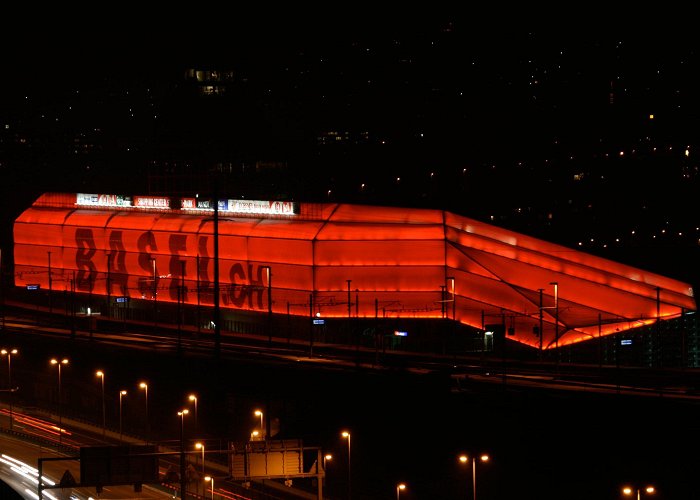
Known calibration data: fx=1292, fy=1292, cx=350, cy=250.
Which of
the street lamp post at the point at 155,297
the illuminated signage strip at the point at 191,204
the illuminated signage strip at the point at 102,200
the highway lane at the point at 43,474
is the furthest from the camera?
the illuminated signage strip at the point at 102,200

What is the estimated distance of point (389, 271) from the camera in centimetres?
7625

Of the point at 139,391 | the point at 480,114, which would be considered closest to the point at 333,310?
the point at 139,391

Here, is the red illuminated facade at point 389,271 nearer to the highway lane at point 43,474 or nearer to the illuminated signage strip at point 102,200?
the illuminated signage strip at point 102,200

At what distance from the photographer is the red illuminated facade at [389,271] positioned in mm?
71062

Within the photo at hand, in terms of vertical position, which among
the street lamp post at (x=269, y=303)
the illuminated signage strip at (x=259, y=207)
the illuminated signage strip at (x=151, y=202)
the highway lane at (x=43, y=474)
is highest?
the illuminated signage strip at (x=151, y=202)

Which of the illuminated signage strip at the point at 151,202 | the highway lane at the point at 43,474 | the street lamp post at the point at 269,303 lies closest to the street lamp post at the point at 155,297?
the illuminated signage strip at the point at 151,202

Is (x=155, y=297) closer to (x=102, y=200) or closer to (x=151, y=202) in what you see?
(x=151, y=202)

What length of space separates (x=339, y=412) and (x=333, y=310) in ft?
62.1

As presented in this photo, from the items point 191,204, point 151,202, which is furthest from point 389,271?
point 151,202

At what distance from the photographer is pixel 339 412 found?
2309 inches

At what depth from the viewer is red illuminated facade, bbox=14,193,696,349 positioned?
233 feet

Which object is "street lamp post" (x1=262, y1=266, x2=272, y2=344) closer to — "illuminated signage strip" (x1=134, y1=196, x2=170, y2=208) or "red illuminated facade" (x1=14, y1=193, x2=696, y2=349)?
"red illuminated facade" (x1=14, y1=193, x2=696, y2=349)

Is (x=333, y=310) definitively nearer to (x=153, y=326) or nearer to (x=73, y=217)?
(x=153, y=326)

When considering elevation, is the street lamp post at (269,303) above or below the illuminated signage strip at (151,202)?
below
